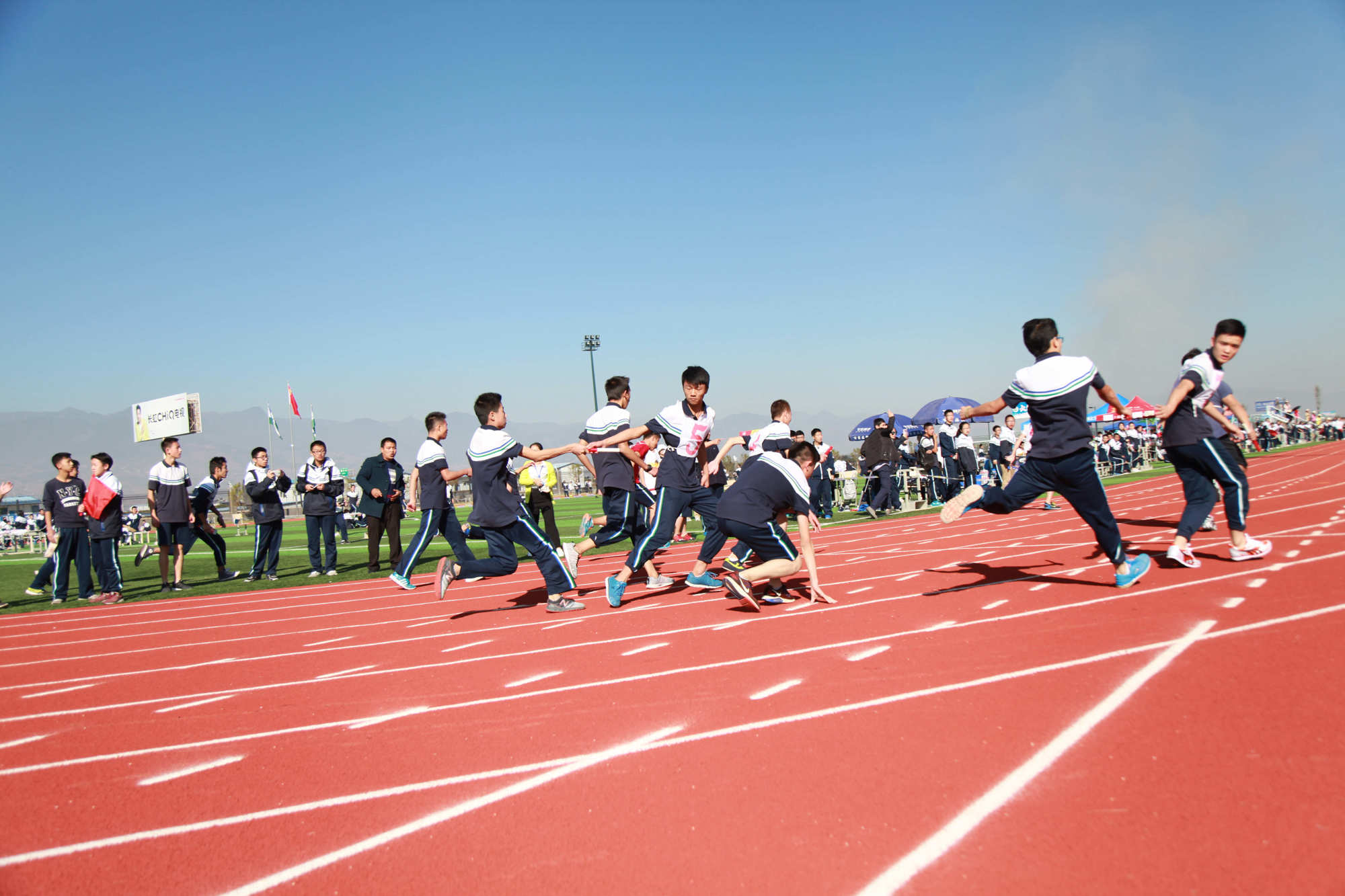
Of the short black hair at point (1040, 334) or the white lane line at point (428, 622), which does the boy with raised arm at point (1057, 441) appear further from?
the white lane line at point (428, 622)

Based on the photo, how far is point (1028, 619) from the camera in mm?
5672

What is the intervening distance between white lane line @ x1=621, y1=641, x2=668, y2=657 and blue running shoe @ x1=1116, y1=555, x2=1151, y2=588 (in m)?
3.56

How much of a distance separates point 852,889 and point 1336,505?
40.7ft

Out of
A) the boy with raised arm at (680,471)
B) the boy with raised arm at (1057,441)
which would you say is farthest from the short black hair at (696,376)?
the boy with raised arm at (1057,441)

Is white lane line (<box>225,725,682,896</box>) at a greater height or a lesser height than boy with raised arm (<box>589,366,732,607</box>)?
lesser

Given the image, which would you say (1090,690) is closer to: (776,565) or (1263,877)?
(1263,877)

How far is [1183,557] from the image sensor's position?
7.04 meters

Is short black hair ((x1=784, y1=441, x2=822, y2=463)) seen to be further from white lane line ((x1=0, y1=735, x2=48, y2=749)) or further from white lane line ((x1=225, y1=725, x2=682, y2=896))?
white lane line ((x1=0, y1=735, x2=48, y2=749))

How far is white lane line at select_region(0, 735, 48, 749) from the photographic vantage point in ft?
15.6

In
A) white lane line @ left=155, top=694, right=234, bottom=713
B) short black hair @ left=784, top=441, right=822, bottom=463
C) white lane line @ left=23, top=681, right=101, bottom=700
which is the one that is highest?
short black hair @ left=784, top=441, right=822, bottom=463

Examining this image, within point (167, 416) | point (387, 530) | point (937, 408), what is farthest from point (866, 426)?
point (167, 416)

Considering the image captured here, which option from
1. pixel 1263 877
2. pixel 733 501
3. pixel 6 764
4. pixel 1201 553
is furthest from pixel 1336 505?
pixel 6 764

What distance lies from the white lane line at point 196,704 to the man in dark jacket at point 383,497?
6.77m

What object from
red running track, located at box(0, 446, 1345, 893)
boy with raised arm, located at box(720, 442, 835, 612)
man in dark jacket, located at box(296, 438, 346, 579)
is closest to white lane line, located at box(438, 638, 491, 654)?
red running track, located at box(0, 446, 1345, 893)
